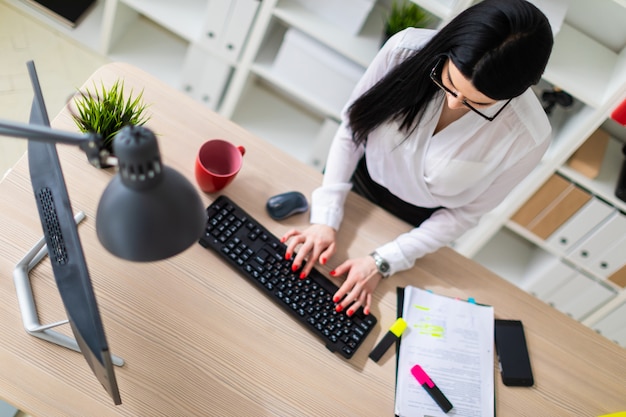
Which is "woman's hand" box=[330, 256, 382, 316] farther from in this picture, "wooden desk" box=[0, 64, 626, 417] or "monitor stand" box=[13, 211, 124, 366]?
"monitor stand" box=[13, 211, 124, 366]

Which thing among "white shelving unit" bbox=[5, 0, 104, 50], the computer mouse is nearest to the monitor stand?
the computer mouse

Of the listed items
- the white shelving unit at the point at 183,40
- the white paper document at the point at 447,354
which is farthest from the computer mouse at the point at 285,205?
the white shelving unit at the point at 183,40

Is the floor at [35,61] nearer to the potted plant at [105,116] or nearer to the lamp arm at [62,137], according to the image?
the potted plant at [105,116]

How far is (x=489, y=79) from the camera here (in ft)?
3.30

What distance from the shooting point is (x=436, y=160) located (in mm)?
1321

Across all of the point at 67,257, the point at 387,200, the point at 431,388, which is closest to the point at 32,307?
the point at 67,257

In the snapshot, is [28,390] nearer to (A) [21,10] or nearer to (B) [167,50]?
(B) [167,50]

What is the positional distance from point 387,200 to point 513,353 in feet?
1.75

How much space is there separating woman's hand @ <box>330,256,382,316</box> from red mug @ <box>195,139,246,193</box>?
0.32 meters

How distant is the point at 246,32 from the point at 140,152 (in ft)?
5.10

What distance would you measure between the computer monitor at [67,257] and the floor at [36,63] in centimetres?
138

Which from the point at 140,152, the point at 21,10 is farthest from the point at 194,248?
the point at 21,10

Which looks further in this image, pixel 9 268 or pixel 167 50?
pixel 167 50

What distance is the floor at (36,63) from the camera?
227cm
